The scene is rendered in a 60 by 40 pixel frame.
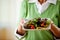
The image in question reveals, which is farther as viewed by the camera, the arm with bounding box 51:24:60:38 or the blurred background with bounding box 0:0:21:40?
the blurred background with bounding box 0:0:21:40

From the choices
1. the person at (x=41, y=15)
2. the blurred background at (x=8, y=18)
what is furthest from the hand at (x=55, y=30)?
the blurred background at (x=8, y=18)

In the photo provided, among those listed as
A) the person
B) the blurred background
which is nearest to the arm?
the person

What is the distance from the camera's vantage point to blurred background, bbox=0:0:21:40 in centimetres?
142

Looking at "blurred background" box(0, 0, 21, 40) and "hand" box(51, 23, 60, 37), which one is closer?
"hand" box(51, 23, 60, 37)

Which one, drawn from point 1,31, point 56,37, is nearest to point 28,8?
point 56,37

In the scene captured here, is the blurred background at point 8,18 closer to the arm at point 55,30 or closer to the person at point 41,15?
the person at point 41,15

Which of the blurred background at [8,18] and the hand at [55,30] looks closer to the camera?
the hand at [55,30]

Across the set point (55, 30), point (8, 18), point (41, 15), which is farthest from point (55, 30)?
point (8, 18)

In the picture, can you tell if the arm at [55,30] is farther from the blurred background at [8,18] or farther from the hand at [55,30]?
the blurred background at [8,18]

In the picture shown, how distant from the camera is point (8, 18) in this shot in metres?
1.44

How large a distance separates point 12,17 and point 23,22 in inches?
26.7

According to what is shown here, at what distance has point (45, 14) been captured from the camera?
2.81 ft

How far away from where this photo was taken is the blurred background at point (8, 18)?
1420mm

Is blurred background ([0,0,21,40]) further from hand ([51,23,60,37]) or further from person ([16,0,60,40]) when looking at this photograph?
hand ([51,23,60,37])
